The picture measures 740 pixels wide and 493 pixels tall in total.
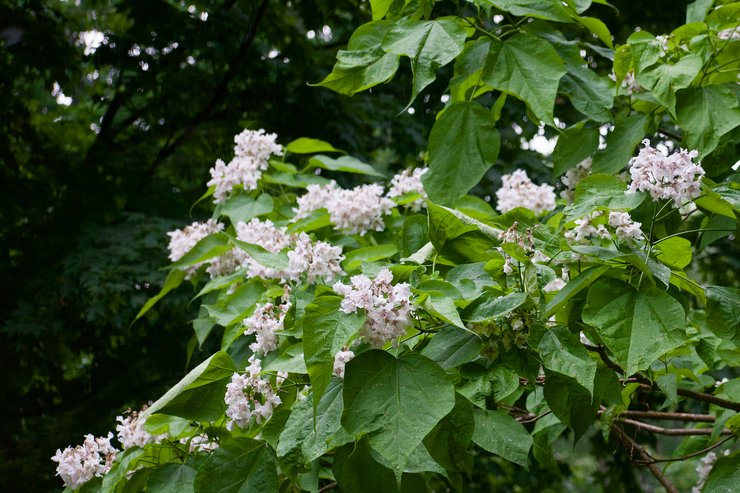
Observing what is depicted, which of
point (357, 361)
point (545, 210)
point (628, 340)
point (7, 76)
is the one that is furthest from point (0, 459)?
point (628, 340)

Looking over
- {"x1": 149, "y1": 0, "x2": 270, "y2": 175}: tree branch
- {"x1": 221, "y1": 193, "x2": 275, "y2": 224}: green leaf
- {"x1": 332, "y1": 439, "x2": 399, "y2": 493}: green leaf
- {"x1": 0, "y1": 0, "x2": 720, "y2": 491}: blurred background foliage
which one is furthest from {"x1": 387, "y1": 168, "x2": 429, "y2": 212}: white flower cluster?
{"x1": 149, "y1": 0, "x2": 270, "y2": 175}: tree branch

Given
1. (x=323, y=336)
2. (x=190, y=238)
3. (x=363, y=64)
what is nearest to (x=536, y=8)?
(x=363, y=64)

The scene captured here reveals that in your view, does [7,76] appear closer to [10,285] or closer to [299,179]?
[10,285]

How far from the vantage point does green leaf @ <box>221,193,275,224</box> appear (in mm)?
2354

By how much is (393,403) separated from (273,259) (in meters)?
0.72

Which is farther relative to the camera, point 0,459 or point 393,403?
point 0,459

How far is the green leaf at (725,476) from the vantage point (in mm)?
1700

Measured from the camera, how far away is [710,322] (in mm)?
1472

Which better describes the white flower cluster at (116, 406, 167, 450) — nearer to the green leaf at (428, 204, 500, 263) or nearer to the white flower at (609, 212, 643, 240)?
the green leaf at (428, 204, 500, 263)

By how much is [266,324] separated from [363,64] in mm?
551

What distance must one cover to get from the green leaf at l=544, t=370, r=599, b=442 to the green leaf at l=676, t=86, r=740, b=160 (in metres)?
0.58

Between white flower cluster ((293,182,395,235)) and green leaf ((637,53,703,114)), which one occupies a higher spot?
green leaf ((637,53,703,114))

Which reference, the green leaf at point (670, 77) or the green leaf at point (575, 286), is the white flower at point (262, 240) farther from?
the green leaf at point (670, 77)

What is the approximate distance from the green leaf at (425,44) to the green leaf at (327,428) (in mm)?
543
